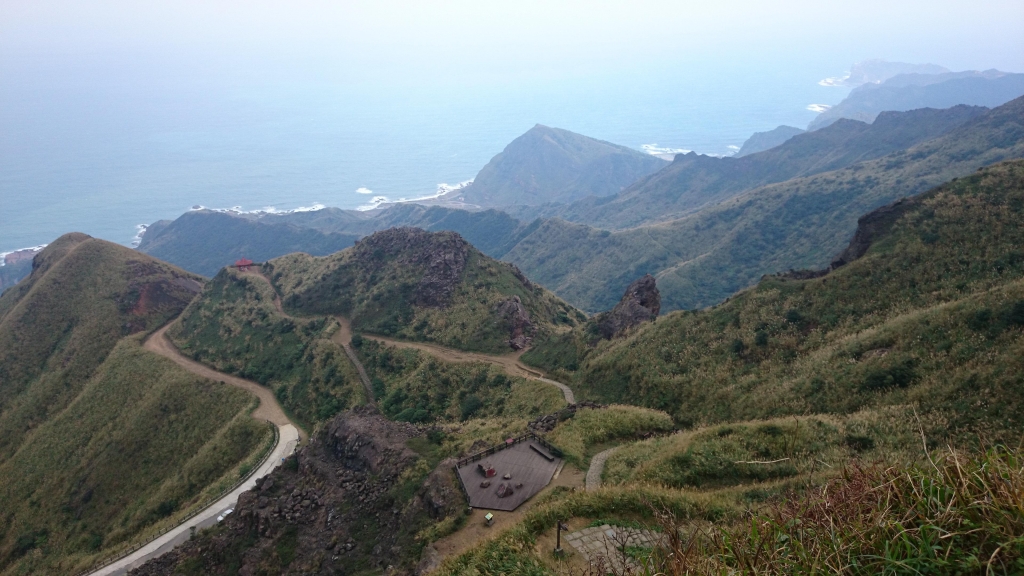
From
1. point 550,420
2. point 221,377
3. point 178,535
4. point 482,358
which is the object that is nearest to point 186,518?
point 178,535

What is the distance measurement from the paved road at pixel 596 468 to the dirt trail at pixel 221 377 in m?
35.2

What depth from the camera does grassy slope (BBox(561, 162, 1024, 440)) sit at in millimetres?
24875

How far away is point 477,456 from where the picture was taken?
2728 centimetres

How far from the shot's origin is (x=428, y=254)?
7356cm

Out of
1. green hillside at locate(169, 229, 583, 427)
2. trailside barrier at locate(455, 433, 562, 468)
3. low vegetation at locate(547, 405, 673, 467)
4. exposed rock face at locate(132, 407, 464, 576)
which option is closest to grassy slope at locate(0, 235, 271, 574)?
green hillside at locate(169, 229, 583, 427)

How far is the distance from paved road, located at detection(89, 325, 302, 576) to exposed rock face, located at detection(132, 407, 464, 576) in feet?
26.9

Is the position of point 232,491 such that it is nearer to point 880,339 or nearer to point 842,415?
point 842,415

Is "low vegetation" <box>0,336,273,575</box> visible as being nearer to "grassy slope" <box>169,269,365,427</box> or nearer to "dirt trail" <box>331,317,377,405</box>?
"grassy slope" <box>169,269,365,427</box>

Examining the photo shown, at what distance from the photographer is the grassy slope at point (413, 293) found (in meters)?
61.8

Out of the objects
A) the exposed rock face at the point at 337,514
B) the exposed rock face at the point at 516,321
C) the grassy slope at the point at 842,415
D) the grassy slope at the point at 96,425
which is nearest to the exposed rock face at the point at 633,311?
the grassy slope at the point at 842,415

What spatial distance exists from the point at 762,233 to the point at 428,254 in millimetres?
92027

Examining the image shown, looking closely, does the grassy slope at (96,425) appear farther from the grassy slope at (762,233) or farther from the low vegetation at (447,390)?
the grassy slope at (762,233)

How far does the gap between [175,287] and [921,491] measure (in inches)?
4114

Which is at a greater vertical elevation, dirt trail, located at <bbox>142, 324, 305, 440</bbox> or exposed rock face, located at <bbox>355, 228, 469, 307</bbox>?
exposed rock face, located at <bbox>355, 228, 469, 307</bbox>
